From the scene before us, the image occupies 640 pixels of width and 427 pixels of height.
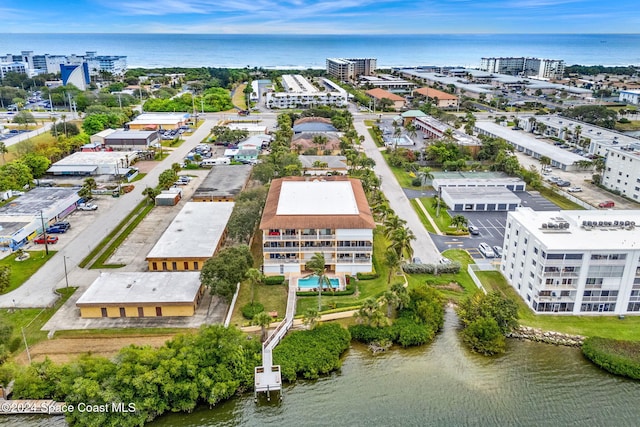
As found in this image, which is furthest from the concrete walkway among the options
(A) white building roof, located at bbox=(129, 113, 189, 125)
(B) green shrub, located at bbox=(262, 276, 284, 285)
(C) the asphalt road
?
(A) white building roof, located at bbox=(129, 113, 189, 125)

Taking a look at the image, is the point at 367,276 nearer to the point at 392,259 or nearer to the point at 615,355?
the point at 392,259

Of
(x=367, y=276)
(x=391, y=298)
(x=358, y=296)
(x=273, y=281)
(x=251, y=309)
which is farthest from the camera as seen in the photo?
(x=367, y=276)

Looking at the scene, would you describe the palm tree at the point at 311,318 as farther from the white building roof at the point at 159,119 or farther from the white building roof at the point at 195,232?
the white building roof at the point at 159,119

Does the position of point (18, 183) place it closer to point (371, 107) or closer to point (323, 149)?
point (323, 149)

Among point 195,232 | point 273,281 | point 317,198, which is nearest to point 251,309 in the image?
point 273,281

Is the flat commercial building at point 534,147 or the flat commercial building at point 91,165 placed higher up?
the flat commercial building at point 534,147

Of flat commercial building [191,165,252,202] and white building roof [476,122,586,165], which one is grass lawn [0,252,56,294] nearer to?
flat commercial building [191,165,252,202]

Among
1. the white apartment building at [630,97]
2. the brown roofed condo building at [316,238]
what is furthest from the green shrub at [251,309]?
the white apartment building at [630,97]
